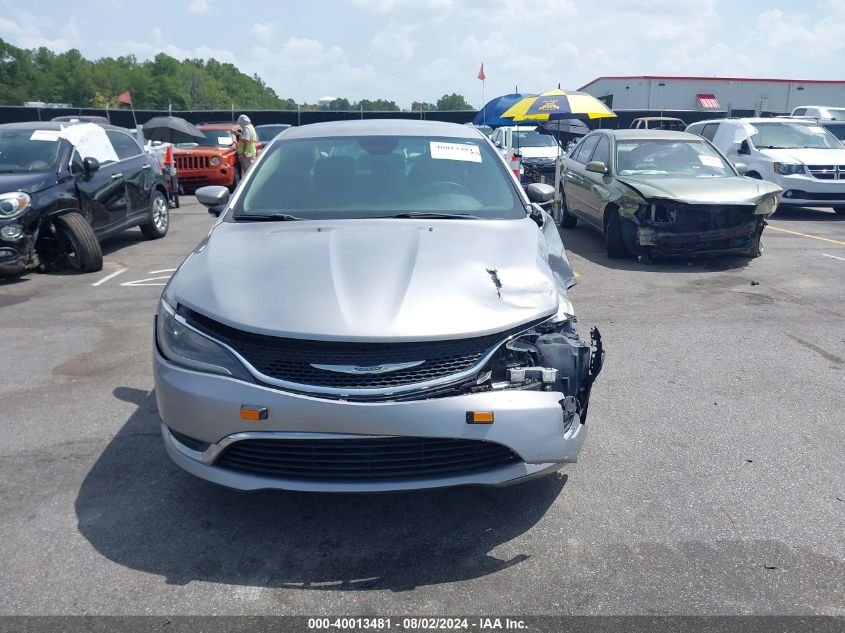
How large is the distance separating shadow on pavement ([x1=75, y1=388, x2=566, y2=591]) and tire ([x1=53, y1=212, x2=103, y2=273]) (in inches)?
215

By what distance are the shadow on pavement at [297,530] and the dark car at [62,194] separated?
5294 mm

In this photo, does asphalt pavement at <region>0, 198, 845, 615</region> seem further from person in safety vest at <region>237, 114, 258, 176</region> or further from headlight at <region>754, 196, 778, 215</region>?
person in safety vest at <region>237, 114, 258, 176</region>

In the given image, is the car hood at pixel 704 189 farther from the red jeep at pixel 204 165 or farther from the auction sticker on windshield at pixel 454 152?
the red jeep at pixel 204 165

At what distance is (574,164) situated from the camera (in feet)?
37.2

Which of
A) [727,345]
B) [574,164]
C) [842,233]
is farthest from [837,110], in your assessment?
[727,345]

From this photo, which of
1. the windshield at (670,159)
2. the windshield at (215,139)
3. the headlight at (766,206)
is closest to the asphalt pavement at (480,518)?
the headlight at (766,206)

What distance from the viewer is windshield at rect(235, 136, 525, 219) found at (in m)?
4.19

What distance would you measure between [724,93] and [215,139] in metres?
39.0

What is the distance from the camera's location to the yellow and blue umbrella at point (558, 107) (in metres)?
13.6

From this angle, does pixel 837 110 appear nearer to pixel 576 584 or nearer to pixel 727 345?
pixel 727 345

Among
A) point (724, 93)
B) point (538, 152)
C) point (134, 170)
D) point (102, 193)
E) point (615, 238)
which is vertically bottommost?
point (615, 238)

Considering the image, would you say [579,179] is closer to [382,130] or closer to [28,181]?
[382,130]

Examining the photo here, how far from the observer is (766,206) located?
27.7ft

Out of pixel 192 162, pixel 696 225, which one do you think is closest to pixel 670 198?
pixel 696 225
